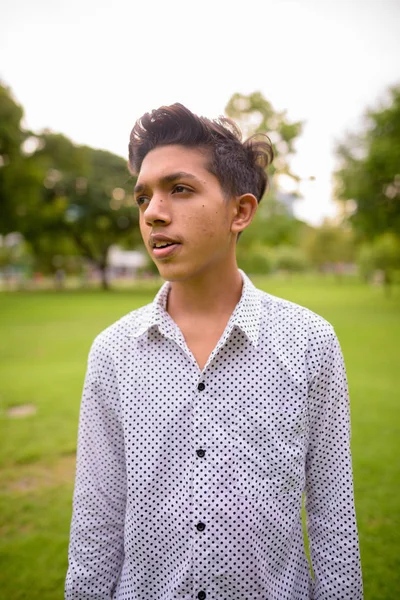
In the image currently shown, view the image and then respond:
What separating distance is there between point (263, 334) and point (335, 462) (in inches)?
21.3

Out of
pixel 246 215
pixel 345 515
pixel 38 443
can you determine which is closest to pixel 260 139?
pixel 246 215

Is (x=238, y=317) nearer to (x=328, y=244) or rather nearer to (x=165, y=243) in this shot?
(x=165, y=243)

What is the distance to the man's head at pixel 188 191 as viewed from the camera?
1573mm

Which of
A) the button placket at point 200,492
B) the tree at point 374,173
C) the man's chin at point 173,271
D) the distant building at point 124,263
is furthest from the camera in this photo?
the distant building at point 124,263

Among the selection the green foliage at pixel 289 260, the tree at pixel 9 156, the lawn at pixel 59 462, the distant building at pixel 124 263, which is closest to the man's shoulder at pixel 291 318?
the lawn at pixel 59 462

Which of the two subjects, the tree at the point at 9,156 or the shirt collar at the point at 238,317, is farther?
the tree at the point at 9,156

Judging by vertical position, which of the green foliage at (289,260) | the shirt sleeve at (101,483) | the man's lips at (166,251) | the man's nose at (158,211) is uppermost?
the man's nose at (158,211)

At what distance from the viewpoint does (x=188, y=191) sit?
1577 millimetres

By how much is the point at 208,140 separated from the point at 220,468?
1.19 meters

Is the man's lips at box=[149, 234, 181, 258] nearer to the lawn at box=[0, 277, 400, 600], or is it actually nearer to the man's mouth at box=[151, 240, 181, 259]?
the man's mouth at box=[151, 240, 181, 259]

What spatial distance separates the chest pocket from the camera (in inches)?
60.3

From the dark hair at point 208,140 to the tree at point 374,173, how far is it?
20464 millimetres

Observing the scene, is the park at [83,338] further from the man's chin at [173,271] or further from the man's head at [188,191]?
the man's chin at [173,271]

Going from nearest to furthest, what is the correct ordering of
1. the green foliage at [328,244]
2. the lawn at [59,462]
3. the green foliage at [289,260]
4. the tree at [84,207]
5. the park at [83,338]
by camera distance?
the lawn at [59,462], the park at [83,338], the tree at [84,207], the green foliage at [328,244], the green foliage at [289,260]
